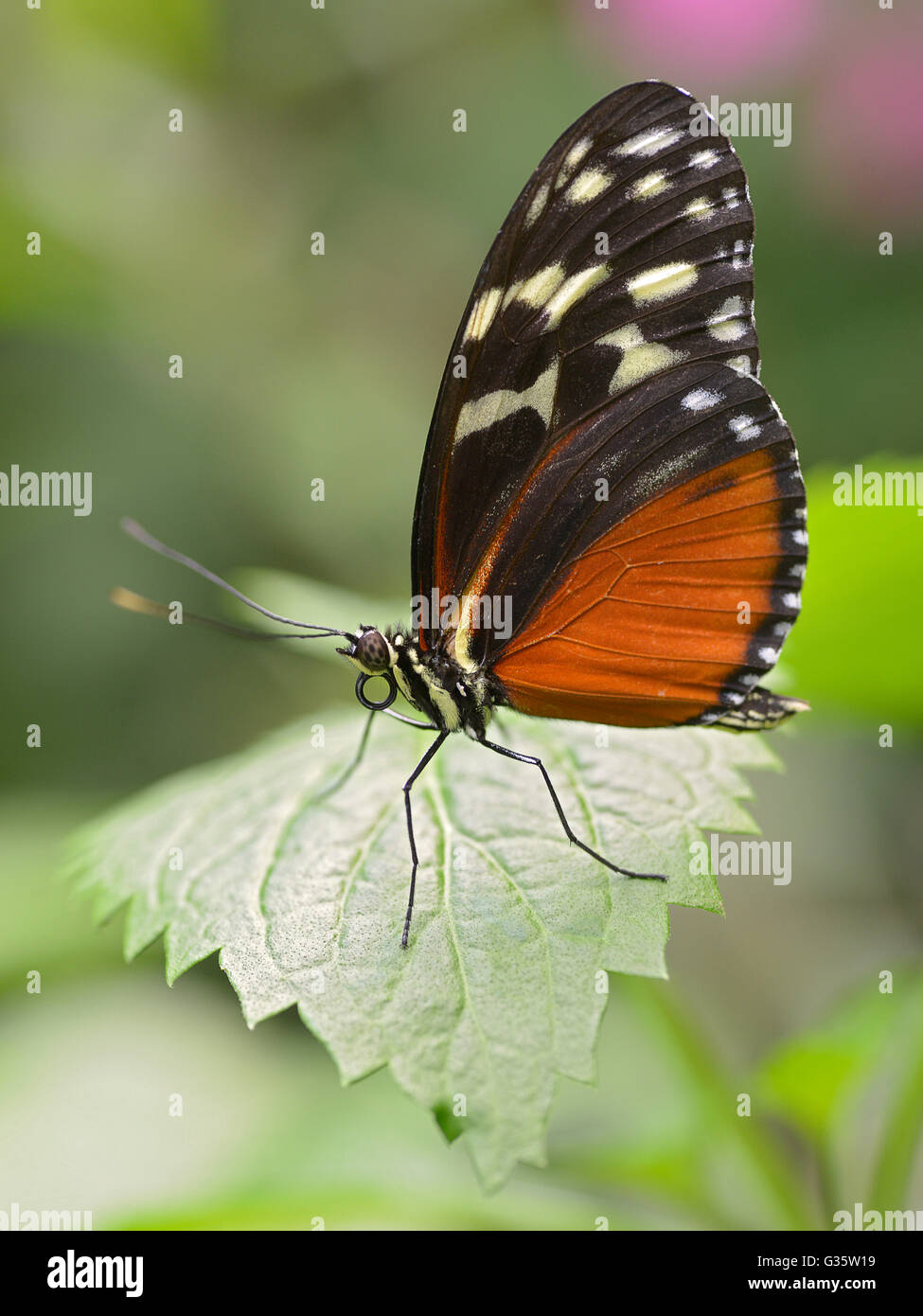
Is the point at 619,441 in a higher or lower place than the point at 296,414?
lower

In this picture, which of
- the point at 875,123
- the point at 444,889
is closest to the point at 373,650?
the point at 444,889

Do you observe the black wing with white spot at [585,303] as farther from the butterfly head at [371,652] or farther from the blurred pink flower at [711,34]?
the blurred pink flower at [711,34]

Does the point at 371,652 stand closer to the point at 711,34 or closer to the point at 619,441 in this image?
the point at 619,441

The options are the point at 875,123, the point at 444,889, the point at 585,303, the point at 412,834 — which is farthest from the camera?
the point at 875,123

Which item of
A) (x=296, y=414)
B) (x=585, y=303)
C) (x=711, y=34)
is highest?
(x=711, y=34)

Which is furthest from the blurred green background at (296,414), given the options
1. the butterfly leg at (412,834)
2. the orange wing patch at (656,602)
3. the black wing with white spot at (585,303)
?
the butterfly leg at (412,834)
